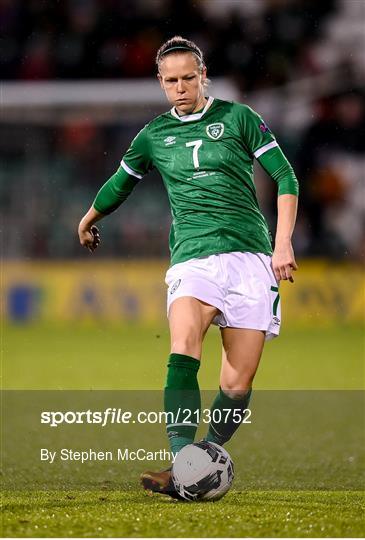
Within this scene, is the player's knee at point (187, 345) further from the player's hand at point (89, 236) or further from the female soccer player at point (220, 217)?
the player's hand at point (89, 236)

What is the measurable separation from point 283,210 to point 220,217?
0.93 feet

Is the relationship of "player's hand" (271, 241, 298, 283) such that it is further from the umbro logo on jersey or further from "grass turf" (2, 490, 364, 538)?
"grass turf" (2, 490, 364, 538)

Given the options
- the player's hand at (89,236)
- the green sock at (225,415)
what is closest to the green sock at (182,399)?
the green sock at (225,415)

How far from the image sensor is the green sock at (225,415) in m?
4.96

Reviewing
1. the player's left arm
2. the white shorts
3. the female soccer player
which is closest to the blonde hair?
the female soccer player

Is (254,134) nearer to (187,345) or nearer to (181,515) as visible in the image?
(187,345)

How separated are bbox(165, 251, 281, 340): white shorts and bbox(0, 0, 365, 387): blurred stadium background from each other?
925 cm

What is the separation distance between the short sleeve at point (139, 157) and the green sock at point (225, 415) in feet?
3.50

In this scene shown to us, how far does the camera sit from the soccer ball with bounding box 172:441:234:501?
4.38 metres

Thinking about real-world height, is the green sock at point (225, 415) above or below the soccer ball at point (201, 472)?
above

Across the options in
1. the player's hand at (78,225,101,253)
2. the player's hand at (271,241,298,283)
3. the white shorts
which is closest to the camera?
the player's hand at (271,241,298,283)

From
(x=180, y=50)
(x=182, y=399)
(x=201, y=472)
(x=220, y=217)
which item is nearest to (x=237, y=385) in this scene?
(x=182, y=399)

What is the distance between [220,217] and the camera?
480 centimetres

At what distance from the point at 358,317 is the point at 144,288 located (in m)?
3.18
